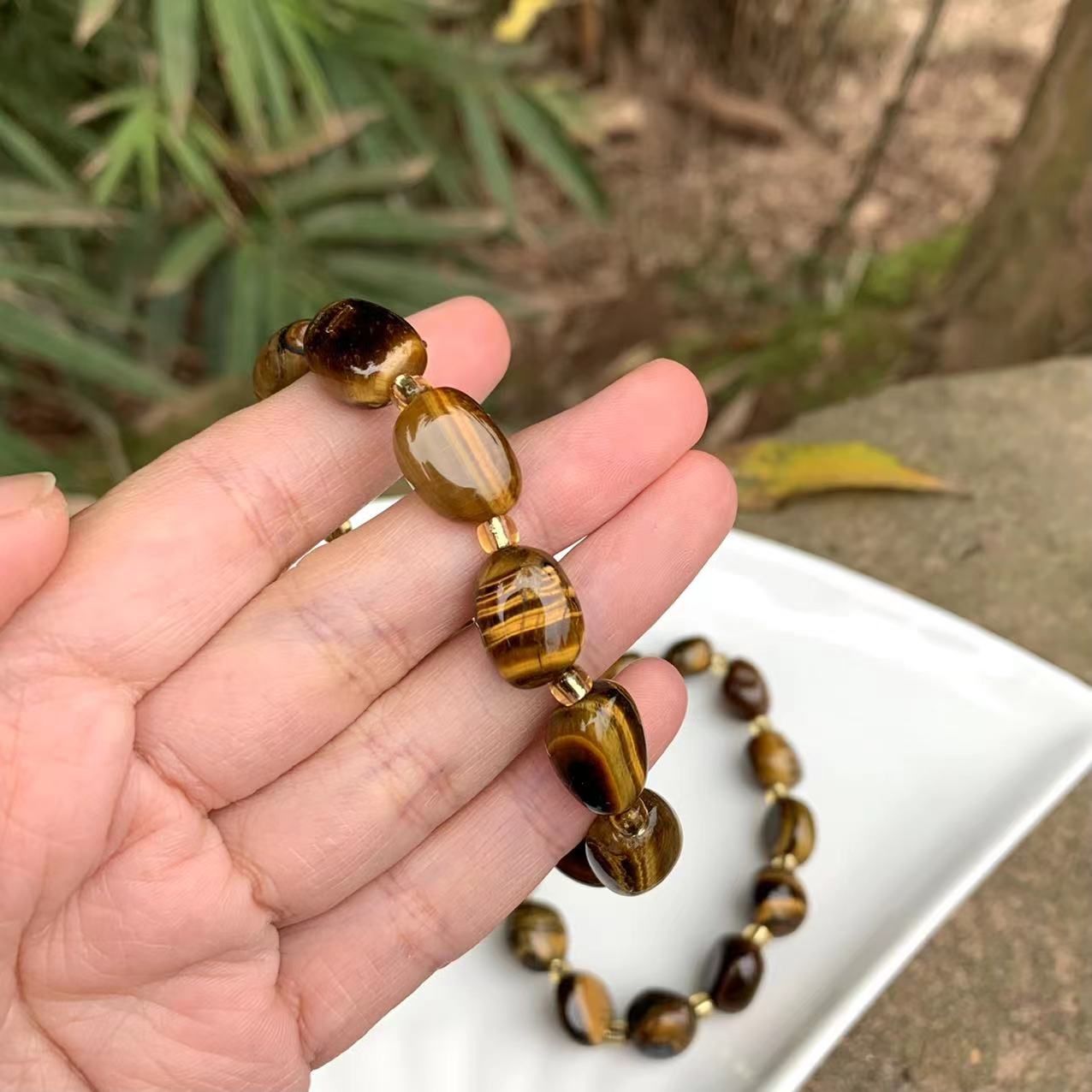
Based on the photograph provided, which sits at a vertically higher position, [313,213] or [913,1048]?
[313,213]

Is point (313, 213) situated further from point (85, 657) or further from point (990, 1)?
point (990, 1)

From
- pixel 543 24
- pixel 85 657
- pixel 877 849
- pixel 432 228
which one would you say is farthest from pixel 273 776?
pixel 543 24

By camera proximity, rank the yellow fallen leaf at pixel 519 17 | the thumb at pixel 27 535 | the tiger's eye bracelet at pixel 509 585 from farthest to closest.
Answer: the yellow fallen leaf at pixel 519 17, the tiger's eye bracelet at pixel 509 585, the thumb at pixel 27 535

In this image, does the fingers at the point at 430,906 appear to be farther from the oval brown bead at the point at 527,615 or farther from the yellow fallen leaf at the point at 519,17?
the yellow fallen leaf at the point at 519,17

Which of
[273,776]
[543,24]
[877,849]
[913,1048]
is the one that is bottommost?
[913,1048]

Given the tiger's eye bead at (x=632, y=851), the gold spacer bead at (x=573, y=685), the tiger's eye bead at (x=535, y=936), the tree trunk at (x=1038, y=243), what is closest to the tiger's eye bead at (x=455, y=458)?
the gold spacer bead at (x=573, y=685)

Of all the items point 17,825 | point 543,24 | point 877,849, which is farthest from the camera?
point 543,24

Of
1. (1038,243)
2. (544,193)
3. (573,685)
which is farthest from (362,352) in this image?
(544,193)
